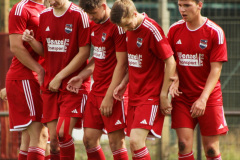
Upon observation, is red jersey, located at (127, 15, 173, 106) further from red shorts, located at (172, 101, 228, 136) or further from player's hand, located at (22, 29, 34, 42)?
player's hand, located at (22, 29, 34, 42)

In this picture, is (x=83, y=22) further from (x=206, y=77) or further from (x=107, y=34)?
(x=206, y=77)

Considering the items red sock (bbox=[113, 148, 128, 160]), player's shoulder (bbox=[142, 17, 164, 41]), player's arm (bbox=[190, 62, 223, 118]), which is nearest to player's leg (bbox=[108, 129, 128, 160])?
red sock (bbox=[113, 148, 128, 160])

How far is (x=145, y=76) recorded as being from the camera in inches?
228

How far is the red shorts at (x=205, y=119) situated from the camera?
5926 mm

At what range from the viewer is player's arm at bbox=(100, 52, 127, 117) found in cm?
588

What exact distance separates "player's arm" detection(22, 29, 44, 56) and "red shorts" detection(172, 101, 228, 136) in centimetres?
158

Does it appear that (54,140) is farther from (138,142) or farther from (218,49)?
(218,49)

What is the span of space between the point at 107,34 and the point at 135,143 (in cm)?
114

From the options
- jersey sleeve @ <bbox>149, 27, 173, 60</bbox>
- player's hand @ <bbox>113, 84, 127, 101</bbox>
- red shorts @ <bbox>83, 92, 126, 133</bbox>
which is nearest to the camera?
jersey sleeve @ <bbox>149, 27, 173, 60</bbox>

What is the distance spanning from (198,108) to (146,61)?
69 centimetres

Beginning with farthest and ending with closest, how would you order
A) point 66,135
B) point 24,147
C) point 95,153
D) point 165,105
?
point 24,147 → point 95,153 → point 66,135 → point 165,105

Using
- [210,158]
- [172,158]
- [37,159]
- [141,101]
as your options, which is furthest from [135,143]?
[172,158]

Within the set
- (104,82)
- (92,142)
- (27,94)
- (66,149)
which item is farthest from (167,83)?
(27,94)

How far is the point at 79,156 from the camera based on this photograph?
8.43 meters
